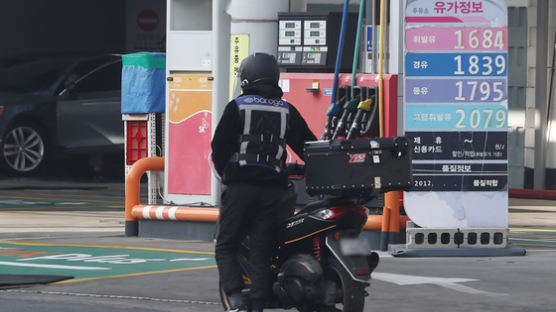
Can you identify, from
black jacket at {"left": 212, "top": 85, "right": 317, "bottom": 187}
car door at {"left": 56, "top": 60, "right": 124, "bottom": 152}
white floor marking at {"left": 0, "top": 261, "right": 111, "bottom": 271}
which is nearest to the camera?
black jacket at {"left": 212, "top": 85, "right": 317, "bottom": 187}

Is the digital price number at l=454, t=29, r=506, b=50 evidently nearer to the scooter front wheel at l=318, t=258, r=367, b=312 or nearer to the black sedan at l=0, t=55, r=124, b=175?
the scooter front wheel at l=318, t=258, r=367, b=312

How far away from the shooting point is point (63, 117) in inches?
843

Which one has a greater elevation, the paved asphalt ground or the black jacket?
the black jacket

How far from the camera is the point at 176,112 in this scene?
13.8 metres

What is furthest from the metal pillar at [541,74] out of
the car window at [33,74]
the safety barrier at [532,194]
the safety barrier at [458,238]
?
the safety barrier at [458,238]

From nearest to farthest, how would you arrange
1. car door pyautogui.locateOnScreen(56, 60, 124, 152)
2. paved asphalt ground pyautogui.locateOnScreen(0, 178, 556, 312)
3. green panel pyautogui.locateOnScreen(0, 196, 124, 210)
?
paved asphalt ground pyautogui.locateOnScreen(0, 178, 556, 312) < green panel pyautogui.locateOnScreen(0, 196, 124, 210) < car door pyautogui.locateOnScreen(56, 60, 124, 152)

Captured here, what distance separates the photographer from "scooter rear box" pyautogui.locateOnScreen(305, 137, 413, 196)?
25.8 feet

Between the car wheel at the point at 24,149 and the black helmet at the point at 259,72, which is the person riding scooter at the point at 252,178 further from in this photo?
the car wheel at the point at 24,149

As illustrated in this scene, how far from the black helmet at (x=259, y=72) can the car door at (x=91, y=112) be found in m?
13.4

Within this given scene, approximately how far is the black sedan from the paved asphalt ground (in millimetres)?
5661

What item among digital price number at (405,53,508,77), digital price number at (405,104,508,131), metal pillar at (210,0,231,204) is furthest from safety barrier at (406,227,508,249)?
metal pillar at (210,0,231,204)

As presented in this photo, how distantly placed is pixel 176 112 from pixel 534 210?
6164mm

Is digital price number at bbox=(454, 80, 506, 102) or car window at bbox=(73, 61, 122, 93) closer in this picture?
digital price number at bbox=(454, 80, 506, 102)

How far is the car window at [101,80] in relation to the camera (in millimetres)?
21531
